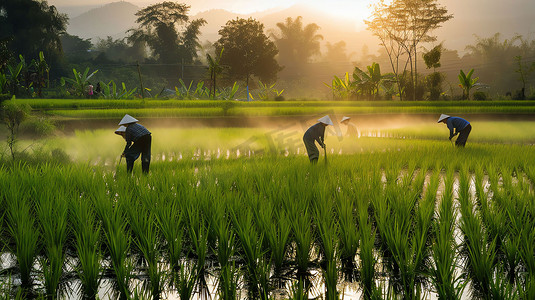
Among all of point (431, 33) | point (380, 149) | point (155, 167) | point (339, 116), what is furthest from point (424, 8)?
point (155, 167)

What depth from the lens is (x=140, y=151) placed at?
5738mm

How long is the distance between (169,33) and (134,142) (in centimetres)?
3475

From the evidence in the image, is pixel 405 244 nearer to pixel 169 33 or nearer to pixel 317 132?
pixel 317 132

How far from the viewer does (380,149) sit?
8523 mm

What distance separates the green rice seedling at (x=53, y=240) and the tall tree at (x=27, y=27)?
92.1ft

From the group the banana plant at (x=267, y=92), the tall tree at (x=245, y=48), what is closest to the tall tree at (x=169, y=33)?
the tall tree at (x=245, y=48)

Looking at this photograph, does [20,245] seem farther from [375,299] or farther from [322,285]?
[375,299]

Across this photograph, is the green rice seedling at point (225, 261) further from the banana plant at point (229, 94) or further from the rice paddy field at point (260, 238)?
the banana plant at point (229, 94)

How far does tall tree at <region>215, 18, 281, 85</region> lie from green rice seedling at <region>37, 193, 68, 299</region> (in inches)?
1185

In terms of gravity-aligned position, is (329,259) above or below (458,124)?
below

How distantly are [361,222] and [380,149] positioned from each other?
18.6 feet

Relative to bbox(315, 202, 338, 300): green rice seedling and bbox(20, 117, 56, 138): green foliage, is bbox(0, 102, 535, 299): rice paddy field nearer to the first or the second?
bbox(315, 202, 338, 300): green rice seedling

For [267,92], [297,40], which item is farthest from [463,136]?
[297,40]

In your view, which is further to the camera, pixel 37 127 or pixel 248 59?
pixel 248 59
